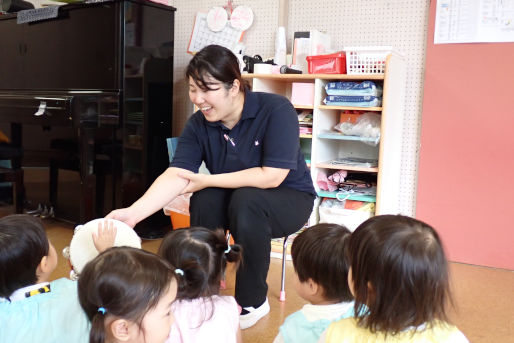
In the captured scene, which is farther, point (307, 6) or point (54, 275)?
point (307, 6)

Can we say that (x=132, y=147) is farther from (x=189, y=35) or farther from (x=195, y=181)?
(x=195, y=181)

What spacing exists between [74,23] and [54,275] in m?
1.54

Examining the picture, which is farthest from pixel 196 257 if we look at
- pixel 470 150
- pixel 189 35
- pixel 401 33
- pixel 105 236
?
pixel 189 35

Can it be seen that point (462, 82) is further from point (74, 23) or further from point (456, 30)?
point (74, 23)

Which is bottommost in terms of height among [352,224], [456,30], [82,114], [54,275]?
[54,275]

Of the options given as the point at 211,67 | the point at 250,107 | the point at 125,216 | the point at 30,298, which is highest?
the point at 211,67

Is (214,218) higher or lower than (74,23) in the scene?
lower

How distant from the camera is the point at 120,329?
3.35 ft

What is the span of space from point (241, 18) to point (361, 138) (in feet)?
3.87

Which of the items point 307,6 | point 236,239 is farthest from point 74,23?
point 236,239

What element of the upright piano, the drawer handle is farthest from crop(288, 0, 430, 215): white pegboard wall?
the drawer handle

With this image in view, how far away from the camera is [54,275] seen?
2.40 m

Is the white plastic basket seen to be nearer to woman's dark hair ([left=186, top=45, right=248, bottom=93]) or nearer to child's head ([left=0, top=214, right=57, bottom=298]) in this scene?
woman's dark hair ([left=186, top=45, right=248, bottom=93])

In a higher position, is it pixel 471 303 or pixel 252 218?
pixel 252 218
